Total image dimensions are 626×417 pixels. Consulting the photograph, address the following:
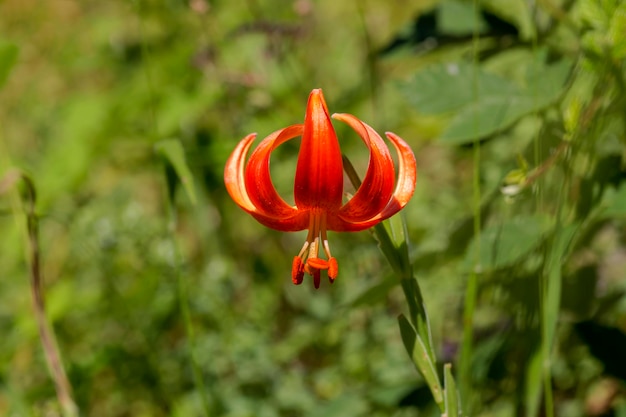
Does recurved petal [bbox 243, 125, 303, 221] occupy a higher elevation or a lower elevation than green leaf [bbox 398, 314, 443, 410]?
higher

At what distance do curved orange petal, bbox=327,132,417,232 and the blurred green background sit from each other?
27 centimetres

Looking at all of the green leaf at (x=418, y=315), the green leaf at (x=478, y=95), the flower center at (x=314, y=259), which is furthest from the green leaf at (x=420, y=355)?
the green leaf at (x=478, y=95)

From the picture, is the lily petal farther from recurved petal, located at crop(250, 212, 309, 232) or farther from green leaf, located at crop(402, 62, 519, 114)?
green leaf, located at crop(402, 62, 519, 114)

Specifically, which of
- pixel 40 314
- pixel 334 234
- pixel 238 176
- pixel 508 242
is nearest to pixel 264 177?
pixel 238 176

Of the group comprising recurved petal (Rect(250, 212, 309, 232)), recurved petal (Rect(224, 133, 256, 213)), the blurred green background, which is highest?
recurved petal (Rect(224, 133, 256, 213))

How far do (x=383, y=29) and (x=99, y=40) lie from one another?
1630 mm

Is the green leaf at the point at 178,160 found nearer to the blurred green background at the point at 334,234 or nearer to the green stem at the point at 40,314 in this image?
the blurred green background at the point at 334,234

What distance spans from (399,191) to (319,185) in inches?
5.5

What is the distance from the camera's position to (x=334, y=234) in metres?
3.00

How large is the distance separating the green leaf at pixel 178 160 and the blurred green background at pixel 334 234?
2cm

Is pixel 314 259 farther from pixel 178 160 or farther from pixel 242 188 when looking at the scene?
pixel 178 160

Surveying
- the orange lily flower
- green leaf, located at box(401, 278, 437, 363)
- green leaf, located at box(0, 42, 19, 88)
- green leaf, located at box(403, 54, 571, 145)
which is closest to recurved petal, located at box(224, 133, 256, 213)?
the orange lily flower

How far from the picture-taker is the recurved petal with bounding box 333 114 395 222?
109cm

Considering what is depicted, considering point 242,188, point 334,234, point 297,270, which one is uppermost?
point 242,188
